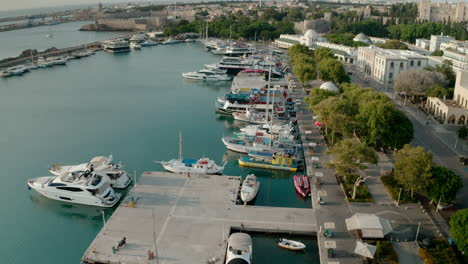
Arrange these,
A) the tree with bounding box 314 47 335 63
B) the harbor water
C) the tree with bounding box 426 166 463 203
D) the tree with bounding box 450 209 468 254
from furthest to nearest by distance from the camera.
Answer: the tree with bounding box 314 47 335 63, the harbor water, the tree with bounding box 426 166 463 203, the tree with bounding box 450 209 468 254

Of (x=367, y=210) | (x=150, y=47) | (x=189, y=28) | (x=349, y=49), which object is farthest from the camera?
(x=189, y=28)

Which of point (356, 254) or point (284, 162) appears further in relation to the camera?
point (284, 162)

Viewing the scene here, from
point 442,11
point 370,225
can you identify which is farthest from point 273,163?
point 442,11

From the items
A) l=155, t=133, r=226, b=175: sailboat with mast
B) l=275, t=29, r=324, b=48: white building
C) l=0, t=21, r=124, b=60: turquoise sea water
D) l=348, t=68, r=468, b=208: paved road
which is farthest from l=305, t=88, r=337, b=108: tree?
l=0, t=21, r=124, b=60: turquoise sea water

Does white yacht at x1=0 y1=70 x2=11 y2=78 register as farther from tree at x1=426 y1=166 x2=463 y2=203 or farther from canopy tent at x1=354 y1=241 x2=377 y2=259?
tree at x1=426 y1=166 x2=463 y2=203

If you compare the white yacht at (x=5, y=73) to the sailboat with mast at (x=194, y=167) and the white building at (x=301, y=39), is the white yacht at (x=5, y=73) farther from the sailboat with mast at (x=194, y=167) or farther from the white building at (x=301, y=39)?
the white building at (x=301, y=39)

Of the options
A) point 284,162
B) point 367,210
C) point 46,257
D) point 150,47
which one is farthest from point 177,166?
point 150,47

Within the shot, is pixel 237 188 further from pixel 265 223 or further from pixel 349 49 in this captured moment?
pixel 349 49
